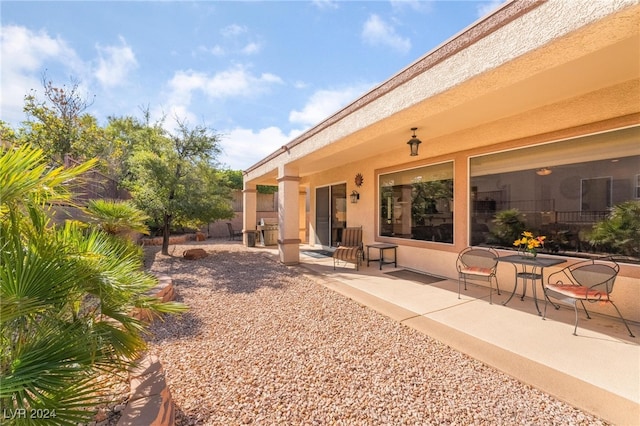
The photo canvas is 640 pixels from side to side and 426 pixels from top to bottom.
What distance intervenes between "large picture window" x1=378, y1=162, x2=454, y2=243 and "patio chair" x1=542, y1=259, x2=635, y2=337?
235 centimetres

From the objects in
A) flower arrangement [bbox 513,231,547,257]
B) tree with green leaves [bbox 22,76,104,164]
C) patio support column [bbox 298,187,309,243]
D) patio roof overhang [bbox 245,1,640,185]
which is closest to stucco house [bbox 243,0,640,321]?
patio roof overhang [bbox 245,1,640,185]

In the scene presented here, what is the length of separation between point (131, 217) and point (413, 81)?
4.76 metres

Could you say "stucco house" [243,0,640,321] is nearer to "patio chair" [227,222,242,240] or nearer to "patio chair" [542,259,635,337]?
"patio chair" [542,259,635,337]

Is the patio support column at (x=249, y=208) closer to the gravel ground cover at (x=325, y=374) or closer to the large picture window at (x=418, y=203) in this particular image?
the large picture window at (x=418, y=203)

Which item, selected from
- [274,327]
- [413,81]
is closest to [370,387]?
[274,327]

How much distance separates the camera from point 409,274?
6.72m

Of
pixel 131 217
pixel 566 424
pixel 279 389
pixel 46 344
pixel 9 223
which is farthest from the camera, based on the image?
pixel 131 217

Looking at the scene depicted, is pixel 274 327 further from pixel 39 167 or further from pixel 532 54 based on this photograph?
pixel 532 54

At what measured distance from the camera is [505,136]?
16.9 ft

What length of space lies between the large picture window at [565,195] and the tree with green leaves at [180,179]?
7.90 metres

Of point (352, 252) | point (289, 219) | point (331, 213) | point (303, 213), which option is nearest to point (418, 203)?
point (352, 252)

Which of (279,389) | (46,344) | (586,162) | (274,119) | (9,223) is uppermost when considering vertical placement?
(274,119)

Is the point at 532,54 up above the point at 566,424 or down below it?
above

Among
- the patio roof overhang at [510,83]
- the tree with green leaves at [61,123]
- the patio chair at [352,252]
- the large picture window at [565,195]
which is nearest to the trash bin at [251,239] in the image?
the patio chair at [352,252]
